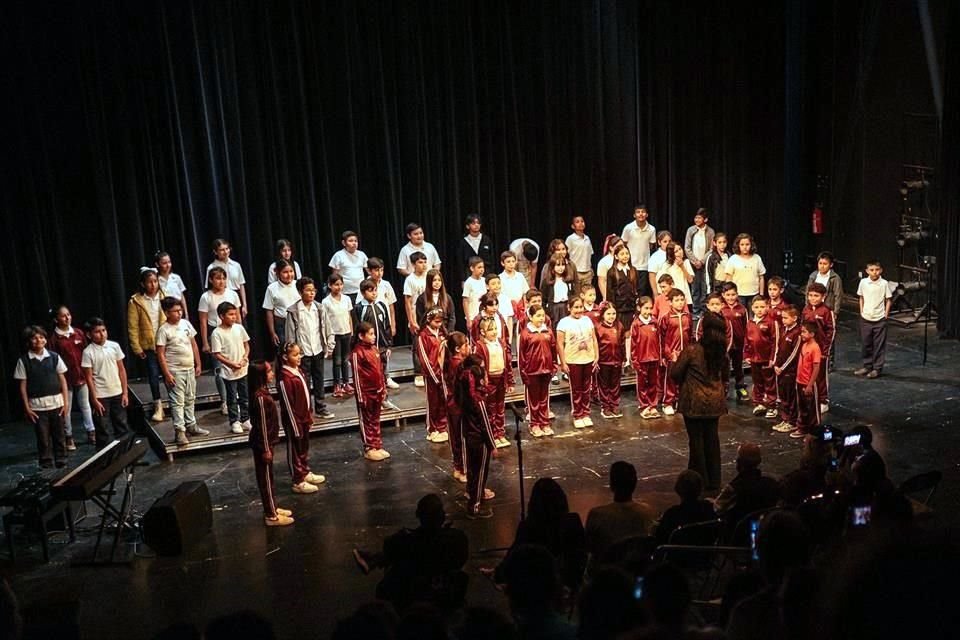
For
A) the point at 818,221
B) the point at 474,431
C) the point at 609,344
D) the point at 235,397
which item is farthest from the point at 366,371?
the point at 818,221

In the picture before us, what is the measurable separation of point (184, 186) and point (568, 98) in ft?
17.4

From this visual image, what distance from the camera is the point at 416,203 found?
14.7 metres

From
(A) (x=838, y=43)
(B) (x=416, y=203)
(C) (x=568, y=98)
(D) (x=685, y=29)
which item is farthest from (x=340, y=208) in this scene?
(A) (x=838, y=43)

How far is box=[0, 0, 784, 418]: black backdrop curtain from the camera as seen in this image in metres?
12.9

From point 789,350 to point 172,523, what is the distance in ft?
19.5

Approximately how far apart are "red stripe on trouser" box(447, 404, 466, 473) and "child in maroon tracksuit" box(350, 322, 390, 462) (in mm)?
935

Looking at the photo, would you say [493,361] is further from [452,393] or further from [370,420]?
[370,420]

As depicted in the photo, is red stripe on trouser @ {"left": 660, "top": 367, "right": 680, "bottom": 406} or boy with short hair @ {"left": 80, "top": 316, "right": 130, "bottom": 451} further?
red stripe on trouser @ {"left": 660, "top": 367, "right": 680, "bottom": 406}

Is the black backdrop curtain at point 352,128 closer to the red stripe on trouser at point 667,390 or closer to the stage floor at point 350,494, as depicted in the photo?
the stage floor at point 350,494

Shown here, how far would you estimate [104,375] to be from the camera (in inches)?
437

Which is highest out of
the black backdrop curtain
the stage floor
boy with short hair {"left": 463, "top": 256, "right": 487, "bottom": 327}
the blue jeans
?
the black backdrop curtain

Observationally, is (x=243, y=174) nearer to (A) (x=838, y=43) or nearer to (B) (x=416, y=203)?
(B) (x=416, y=203)

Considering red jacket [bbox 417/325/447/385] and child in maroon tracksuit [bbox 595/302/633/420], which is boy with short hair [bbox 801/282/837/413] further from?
red jacket [bbox 417/325/447/385]

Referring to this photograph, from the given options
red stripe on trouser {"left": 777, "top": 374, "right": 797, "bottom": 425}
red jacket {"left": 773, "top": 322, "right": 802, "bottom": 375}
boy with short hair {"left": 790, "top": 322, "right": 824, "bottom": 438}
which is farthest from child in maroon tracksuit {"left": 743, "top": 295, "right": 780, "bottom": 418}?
boy with short hair {"left": 790, "top": 322, "right": 824, "bottom": 438}
